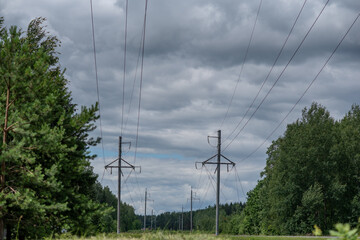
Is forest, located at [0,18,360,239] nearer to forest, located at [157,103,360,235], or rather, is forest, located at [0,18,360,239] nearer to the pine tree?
the pine tree

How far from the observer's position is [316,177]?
2087 inches

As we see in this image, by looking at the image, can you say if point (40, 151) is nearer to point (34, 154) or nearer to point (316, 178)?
point (34, 154)

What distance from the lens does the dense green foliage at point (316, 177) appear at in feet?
169

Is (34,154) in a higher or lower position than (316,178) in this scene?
lower

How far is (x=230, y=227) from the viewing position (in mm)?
123938

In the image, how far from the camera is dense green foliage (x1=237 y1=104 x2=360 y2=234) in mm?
51562

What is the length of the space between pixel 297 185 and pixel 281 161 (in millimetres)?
3316

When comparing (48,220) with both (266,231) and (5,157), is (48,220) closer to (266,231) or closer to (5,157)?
(5,157)

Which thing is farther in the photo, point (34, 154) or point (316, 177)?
point (316, 177)

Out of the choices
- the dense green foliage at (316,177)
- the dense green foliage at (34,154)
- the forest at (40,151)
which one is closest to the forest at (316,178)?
the dense green foliage at (316,177)

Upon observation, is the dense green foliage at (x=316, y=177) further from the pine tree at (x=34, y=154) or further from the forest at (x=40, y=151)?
the pine tree at (x=34, y=154)

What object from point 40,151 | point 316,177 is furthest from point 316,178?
point 40,151

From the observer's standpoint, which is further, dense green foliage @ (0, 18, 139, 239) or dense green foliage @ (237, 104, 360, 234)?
dense green foliage @ (237, 104, 360, 234)

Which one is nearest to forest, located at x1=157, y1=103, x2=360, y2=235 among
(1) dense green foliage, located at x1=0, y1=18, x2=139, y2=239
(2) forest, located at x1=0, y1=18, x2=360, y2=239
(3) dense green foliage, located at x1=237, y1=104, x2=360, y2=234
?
(3) dense green foliage, located at x1=237, y1=104, x2=360, y2=234
